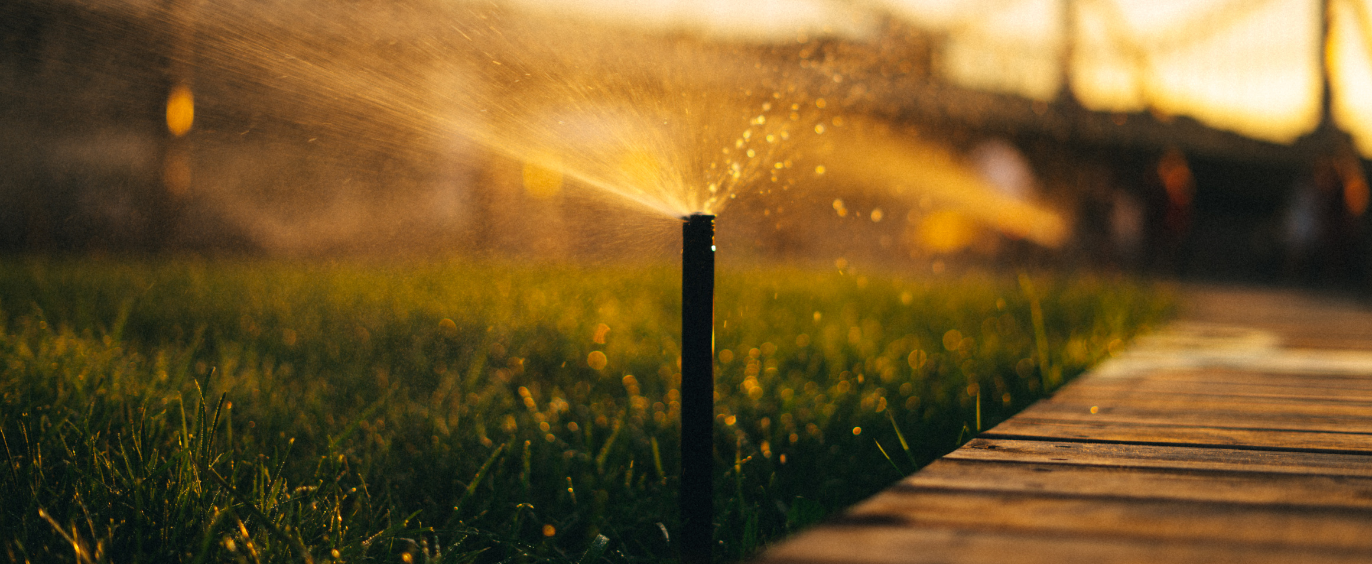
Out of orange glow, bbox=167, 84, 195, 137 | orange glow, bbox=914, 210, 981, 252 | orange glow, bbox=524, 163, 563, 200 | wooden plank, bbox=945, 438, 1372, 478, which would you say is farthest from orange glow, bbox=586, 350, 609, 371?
orange glow, bbox=914, 210, 981, 252

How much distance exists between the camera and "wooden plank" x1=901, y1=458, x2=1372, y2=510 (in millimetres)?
1022

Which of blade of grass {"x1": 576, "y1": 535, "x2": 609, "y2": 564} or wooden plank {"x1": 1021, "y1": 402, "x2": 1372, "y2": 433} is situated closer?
blade of grass {"x1": 576, "y1": 535, "x2": 609, "y2": 564}

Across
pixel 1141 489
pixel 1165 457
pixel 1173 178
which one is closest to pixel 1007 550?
pixel 1141 489

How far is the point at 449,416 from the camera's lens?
6.77ft

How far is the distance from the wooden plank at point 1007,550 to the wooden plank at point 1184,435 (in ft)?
1.87

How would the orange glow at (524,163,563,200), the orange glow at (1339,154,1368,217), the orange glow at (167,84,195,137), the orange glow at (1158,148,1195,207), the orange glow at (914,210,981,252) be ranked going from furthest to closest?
the orange glow at (914,210,981,252), the orange glow at (524,163,563,200), the orange glow at (1339,154,1368,217), the orange glow at (1158,148,1195,207), the orange glow at (167,84,195,137)

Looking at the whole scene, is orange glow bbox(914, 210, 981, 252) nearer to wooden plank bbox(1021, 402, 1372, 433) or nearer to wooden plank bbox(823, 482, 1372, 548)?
wooden plank bbox(1021, 402, 1372, 433)

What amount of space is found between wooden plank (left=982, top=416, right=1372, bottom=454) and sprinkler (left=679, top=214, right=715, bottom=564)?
0.54m

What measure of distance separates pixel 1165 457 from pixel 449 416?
147cm

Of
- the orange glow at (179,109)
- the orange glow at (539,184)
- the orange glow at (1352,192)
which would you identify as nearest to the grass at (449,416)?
the orange glow at (179,109)

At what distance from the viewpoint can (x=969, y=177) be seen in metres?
16.9

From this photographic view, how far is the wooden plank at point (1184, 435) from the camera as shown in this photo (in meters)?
1.37

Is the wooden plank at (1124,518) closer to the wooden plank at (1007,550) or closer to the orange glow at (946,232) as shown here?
the wooden plank at (1007,550)

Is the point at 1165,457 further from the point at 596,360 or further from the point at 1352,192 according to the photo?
the point at 1352,192
